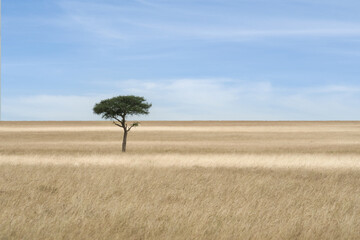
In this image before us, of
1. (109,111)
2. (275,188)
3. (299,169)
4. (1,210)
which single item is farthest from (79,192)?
(109,111)

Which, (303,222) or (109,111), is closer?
(303,222)

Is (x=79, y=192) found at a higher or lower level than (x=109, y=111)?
lower

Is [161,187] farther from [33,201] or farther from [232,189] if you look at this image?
[33,201]

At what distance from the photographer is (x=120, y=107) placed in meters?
47.3

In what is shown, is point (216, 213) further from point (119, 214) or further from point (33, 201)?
point (33, 201)

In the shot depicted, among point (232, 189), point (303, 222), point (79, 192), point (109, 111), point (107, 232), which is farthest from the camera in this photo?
point (109, 111)

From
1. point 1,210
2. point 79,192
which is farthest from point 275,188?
point 1,210

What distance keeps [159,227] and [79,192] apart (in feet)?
18.9

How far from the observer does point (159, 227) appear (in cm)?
931

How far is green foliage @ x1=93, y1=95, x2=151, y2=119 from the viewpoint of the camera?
47.7 metres

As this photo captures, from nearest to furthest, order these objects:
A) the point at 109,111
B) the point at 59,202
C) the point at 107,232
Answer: the point at 107,232 → the point at 59,202 → the point at 109,111

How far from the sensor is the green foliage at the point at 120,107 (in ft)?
157

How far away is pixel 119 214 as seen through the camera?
34.3 feet

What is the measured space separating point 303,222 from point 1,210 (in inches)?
313
